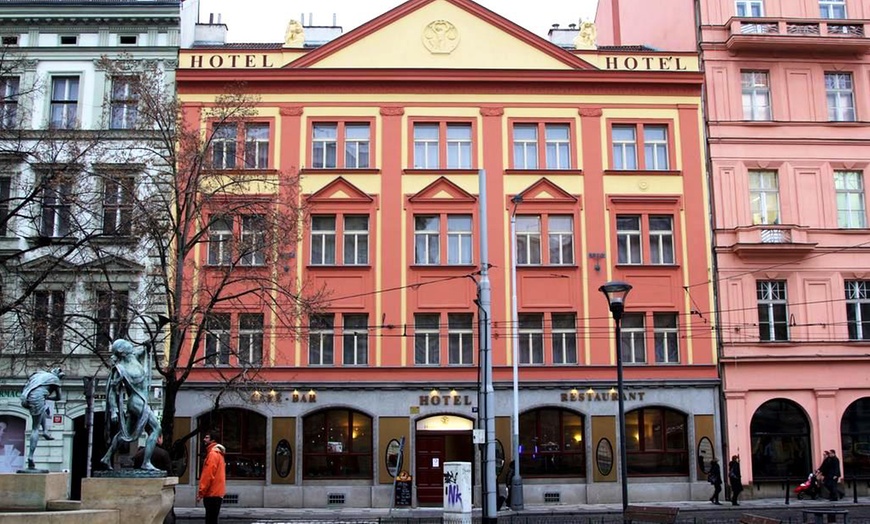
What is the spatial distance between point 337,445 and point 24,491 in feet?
63.1

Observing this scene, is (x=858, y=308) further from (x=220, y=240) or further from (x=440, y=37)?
(x=220, y=240)

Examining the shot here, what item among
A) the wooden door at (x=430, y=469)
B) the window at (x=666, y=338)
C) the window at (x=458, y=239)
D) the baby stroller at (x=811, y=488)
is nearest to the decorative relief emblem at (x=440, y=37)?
A: the window at (x=458, y=239)

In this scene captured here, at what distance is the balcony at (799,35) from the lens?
36031mm

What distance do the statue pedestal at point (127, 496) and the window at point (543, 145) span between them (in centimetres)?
2305

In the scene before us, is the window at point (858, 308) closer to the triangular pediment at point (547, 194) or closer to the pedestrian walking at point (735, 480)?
the pedestrian walking at point (735, 480)

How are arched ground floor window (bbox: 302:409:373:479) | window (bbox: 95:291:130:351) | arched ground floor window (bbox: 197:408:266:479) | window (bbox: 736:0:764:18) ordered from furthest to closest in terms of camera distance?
window (bbox: 736:0:764:18)
arched ground floor window (bbox: 302:409:373:479)
arched ground floor window (bbox: 197:408:266:479)
window (bbox: 95:291:130:351)

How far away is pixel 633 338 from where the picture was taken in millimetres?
34938

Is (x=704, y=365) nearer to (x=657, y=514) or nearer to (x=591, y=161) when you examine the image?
(x=591, y=161)

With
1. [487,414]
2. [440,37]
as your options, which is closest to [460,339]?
[440,37]

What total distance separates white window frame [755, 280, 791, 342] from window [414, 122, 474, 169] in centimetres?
1182

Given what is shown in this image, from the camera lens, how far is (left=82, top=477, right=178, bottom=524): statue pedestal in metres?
15.4

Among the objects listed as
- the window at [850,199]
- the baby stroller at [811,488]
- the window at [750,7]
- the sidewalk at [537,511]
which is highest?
the window at [750,7]

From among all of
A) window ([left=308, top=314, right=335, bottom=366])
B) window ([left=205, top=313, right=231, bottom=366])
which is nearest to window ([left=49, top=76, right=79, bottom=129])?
window ([left=205, top=313, right=231, bottom=366])

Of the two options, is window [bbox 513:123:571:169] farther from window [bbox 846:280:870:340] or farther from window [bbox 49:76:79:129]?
window [bbox 49:76:79:129]
